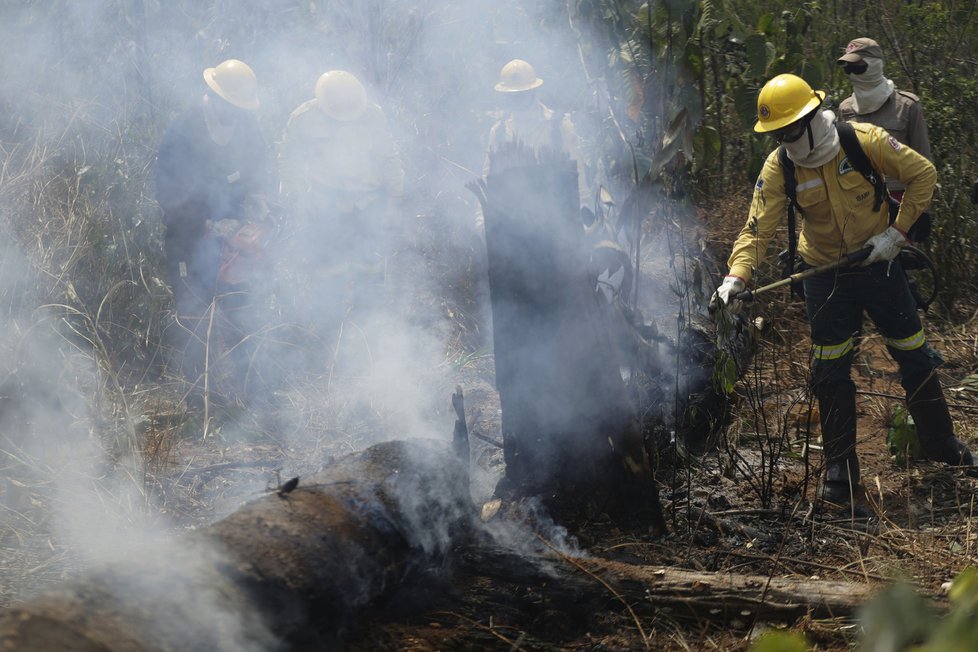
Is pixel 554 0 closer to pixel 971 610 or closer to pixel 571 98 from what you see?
pixel 571 98

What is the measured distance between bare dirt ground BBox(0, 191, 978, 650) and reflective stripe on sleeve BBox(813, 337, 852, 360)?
9.3 inches

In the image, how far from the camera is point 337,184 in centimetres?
600

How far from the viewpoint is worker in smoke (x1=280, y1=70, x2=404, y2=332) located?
5930mm

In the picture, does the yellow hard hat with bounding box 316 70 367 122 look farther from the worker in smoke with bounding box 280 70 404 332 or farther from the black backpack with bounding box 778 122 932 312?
the black backpack with bounding box 778 122 932 312

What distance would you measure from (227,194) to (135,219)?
107cm

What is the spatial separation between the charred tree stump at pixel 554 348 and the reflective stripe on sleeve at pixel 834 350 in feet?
3.87

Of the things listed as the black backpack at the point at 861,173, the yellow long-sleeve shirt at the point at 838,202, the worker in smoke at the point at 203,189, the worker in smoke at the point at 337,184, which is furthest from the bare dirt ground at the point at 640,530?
the worker in smoke at the point at 203,189

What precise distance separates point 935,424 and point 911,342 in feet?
1.43

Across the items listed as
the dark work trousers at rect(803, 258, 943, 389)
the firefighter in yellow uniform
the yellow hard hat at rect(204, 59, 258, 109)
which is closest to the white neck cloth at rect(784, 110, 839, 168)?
the firefighter in yellow uniform

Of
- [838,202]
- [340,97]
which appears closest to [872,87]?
[838,202]

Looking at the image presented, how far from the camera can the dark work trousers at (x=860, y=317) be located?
12.8 ft

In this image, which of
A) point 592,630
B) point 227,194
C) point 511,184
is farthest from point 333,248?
point 592,630

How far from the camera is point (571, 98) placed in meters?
6.62

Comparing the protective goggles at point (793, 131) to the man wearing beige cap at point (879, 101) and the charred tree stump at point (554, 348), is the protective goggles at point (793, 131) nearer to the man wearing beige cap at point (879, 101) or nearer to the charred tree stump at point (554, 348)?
the charred tree stump at point (554, 348)
